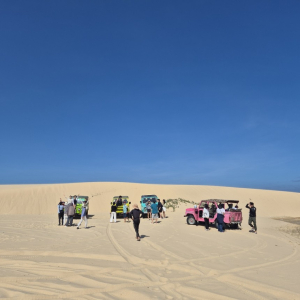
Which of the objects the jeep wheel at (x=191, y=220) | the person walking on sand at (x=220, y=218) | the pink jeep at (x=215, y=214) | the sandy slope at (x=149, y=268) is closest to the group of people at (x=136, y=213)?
the sandy slope at (x=149, y=268)

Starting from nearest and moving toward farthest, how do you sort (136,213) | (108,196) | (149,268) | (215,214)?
(149,268) → (136,213) → (215,214) → (108,196)

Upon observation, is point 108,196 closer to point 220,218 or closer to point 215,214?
point 215,214

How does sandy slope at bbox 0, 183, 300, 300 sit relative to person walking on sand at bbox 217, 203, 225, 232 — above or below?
below

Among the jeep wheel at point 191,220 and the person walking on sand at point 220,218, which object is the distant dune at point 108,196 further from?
the person walking on sand at point 220,218

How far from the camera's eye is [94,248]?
9.54 meters

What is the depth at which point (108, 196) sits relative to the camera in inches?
1683

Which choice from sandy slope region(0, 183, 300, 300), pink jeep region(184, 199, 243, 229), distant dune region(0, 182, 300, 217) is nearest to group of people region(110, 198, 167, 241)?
sandy slope region(0, 183, 300, 300)

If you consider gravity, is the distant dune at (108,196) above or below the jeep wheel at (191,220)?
above

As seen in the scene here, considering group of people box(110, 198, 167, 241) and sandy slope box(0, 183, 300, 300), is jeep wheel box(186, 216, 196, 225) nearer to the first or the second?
group of people box(110, 198, 167, 241)

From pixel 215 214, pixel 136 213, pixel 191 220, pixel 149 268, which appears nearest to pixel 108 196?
pixel 191 220

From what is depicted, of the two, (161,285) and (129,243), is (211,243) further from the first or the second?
(161,285)

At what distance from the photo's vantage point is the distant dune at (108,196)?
35.3m

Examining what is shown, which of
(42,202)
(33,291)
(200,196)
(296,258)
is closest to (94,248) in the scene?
(33,291)

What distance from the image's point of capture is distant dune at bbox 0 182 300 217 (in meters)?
35.3
